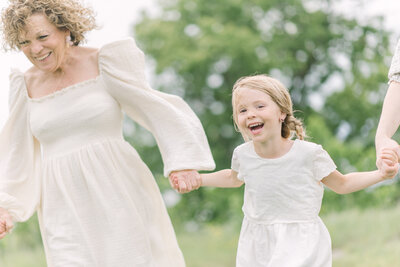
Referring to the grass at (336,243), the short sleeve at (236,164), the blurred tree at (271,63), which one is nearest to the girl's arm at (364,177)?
the short sleeve at (236,164)

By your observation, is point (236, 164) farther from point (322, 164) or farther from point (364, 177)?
point (364, 177)

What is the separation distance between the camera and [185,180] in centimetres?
343

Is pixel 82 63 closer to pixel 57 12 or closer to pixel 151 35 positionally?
pixel 57 12

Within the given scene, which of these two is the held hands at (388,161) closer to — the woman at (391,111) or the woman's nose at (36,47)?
the woman at (391,111)

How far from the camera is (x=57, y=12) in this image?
3.43 m

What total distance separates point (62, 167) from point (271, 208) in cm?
119

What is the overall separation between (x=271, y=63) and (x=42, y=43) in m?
12.4

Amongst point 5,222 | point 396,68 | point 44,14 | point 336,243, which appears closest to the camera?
point 396,68

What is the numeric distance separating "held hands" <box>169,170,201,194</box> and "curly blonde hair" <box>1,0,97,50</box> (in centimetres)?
94

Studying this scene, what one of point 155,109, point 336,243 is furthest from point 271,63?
point 155,109

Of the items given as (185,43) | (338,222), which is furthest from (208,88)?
(338,222)

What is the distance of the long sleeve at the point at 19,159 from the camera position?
3.62 meters

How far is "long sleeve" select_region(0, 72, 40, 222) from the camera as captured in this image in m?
3.62

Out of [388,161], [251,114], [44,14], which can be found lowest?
[388,161]
